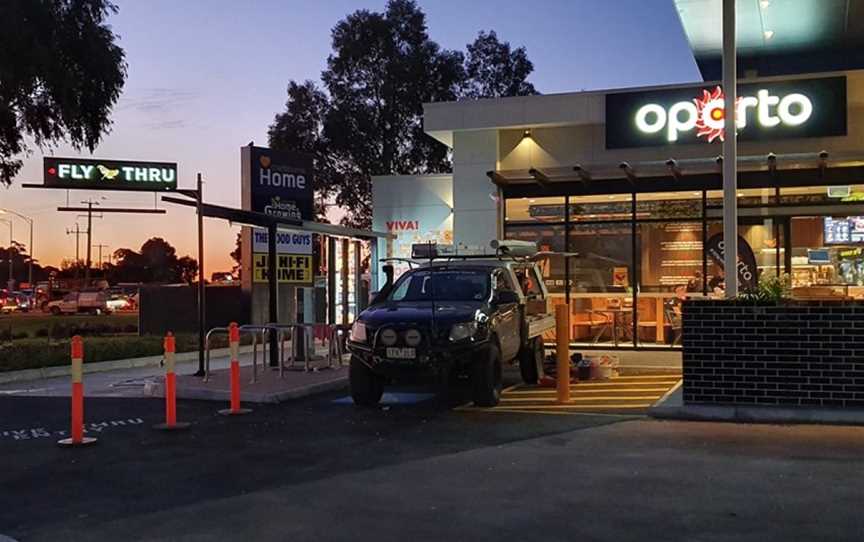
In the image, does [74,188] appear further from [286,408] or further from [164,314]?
[164,314]

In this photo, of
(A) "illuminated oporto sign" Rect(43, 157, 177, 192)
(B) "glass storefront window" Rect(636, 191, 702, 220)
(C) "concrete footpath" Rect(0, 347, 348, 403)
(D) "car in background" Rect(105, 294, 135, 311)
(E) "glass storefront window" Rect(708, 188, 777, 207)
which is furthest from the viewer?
(D) "car in background" Rect(105, 294, 135, 311)

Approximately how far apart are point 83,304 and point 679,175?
48.6 m

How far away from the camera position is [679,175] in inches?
690

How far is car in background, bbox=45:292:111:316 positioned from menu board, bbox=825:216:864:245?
49337 millimetres

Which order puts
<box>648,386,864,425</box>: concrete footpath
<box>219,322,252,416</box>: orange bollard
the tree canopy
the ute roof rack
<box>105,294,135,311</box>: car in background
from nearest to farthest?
<box>648,386,864,425</box>: concrete footpath → <box>219,322,252,416</box>: orange bollard → the ute roof rack → the tree canopy → <box>105,294,135,311</box>: car in background

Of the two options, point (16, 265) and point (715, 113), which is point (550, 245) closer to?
point (715, 113)

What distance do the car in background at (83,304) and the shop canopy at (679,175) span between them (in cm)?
4464

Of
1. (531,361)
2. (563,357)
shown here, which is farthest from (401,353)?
(531,361)

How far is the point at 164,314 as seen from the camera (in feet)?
91.7

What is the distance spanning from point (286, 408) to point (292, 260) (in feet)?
34.7

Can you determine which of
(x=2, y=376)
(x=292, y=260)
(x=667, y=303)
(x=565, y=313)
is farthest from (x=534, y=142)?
(x=2, y=376)

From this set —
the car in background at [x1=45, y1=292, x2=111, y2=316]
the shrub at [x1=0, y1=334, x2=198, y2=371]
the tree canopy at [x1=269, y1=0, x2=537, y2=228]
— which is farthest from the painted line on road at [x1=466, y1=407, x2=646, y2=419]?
the car in background at [x1=45, y1=292, x2=111, y2=316]

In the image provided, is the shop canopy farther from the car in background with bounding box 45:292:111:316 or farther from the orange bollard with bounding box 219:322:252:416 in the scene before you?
the car in background with bounding box 45:292:111:316

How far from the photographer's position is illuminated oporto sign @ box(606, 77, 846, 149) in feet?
56.4
